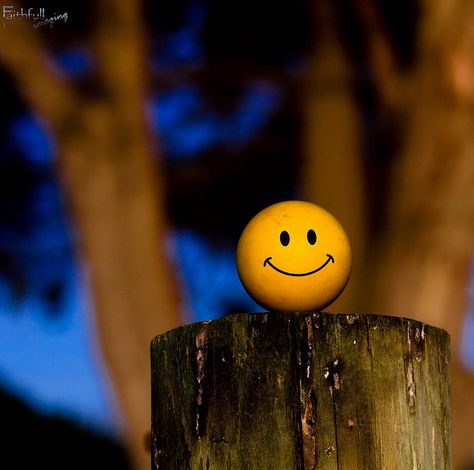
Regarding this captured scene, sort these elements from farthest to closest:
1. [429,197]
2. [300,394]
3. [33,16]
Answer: [33,16]
[429,197]
[300,394]

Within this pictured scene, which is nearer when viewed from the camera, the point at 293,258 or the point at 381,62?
the point at 293,258

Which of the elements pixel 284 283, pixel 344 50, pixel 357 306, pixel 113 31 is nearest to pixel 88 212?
pixel 113 31

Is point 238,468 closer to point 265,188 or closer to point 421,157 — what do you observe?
point 421,157

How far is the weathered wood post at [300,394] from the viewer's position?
1956 mm

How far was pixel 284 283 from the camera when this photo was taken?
2277mm

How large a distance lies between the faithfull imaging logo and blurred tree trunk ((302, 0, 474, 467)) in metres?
2.20

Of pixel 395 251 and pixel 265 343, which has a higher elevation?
pixel 395 251

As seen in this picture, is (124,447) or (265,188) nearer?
(124,447)

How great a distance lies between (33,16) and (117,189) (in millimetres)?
1468

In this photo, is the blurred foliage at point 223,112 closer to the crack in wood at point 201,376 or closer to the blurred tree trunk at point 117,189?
the blurred tree trunk at point 117,189

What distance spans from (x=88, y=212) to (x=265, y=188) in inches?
93.6

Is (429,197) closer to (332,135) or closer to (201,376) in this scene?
(332,135)

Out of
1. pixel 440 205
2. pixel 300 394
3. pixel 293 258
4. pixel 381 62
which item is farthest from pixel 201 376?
pixel 381 62

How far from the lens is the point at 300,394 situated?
1953 mm
